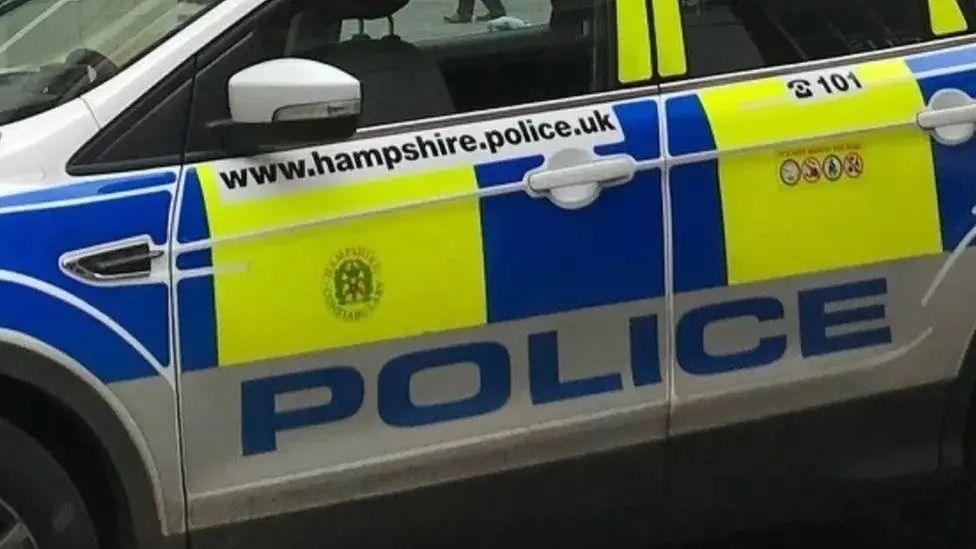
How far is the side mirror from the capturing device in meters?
2.92

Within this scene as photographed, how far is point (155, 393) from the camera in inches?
116

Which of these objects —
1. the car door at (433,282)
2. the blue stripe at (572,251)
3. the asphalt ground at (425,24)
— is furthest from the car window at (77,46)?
the blue stripe at (572,251)

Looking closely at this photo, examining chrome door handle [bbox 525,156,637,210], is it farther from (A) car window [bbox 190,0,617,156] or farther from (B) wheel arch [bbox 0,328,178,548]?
(B) wheel arch [bbox 0,328,178,548]

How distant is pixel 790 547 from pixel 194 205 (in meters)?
2.11

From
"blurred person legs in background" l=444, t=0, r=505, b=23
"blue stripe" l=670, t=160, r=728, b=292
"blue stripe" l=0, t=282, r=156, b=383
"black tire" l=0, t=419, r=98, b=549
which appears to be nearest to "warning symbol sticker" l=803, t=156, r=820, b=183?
"blue stripe" l=670, t=160, r=728, b=292

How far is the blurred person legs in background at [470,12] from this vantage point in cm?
332

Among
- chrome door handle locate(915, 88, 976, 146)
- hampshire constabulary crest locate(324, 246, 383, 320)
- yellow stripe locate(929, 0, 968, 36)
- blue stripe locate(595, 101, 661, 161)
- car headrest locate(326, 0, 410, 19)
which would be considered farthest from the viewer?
yellow stripe locate(929, 0, 968, 36)

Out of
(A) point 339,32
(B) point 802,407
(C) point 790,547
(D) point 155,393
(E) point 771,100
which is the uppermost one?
(A) point 339,32

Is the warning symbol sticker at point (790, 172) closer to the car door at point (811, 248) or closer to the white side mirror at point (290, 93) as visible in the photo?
the car door at point (811, 248)

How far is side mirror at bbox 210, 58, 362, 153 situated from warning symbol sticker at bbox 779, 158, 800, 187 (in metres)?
0.96

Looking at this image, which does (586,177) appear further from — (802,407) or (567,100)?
(802,407)

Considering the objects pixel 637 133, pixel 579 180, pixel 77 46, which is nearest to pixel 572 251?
pixel 579 180

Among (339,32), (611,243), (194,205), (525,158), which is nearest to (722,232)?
(611,243)

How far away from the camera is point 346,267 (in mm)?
3035
